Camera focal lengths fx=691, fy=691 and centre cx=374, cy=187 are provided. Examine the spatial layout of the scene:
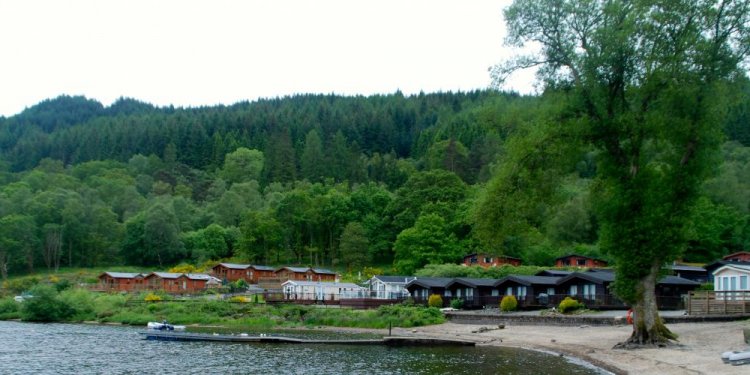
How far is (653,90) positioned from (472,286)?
39245mm

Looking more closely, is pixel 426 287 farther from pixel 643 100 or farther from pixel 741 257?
pixel 643 100

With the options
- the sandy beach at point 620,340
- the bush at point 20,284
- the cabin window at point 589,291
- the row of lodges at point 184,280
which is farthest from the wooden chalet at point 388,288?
the bush at point 20,284

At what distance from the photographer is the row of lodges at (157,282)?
9725 cm

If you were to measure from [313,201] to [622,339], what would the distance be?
87358mm

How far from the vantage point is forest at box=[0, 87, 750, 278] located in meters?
95.8

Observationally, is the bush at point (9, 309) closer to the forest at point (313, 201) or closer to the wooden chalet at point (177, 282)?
the wooden chalet at point (177, 282)

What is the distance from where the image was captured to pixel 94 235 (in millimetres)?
121812

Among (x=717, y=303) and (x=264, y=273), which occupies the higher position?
(x=717, y=303)

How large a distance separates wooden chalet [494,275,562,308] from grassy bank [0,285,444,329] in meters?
8.33

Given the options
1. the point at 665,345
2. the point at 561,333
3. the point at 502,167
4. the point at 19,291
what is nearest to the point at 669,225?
the point at 665,345

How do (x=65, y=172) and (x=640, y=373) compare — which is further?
(x=65, y=172)

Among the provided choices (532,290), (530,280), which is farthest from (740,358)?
(532,290)

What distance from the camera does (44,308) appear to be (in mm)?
73500

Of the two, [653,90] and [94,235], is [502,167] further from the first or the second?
[94,235]
